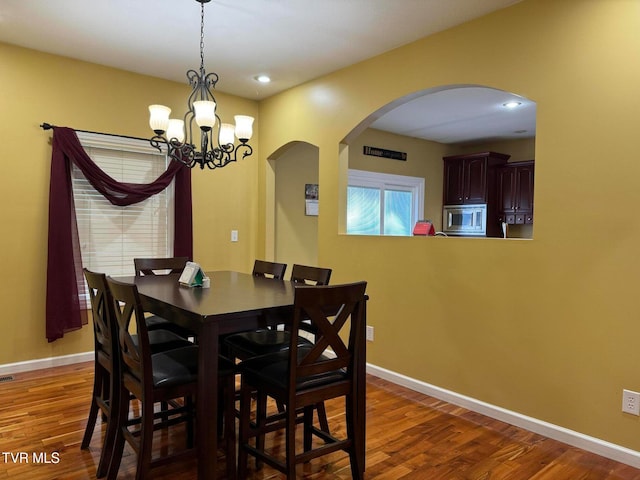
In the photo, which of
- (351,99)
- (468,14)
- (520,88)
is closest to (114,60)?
(351,99)

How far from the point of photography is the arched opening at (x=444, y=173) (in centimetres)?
589

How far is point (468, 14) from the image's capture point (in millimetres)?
2953

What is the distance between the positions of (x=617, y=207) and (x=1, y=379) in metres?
4.49

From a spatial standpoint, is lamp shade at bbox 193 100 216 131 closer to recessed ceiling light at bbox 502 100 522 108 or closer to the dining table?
the dining table

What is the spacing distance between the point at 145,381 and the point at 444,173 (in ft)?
19.6

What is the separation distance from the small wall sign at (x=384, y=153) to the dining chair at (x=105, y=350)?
4.11 metres

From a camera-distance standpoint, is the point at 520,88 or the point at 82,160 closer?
the point at 520,88

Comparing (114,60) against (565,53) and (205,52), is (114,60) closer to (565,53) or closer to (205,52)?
(205,52)

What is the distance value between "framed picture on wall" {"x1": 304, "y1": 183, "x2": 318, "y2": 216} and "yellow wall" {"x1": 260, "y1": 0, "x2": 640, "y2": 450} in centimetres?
215

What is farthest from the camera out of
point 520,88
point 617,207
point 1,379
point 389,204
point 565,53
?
point 389,204

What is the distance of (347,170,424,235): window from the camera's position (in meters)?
6.16

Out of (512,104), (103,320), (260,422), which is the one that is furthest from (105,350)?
(512,104)

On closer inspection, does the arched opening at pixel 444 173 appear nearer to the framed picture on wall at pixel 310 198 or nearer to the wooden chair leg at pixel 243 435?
the framed picture on wall at pixel 310 198

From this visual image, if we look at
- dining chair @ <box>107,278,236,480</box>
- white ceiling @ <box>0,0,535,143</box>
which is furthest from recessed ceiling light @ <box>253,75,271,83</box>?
dining chair @ <box>107,278,236,480</box>
